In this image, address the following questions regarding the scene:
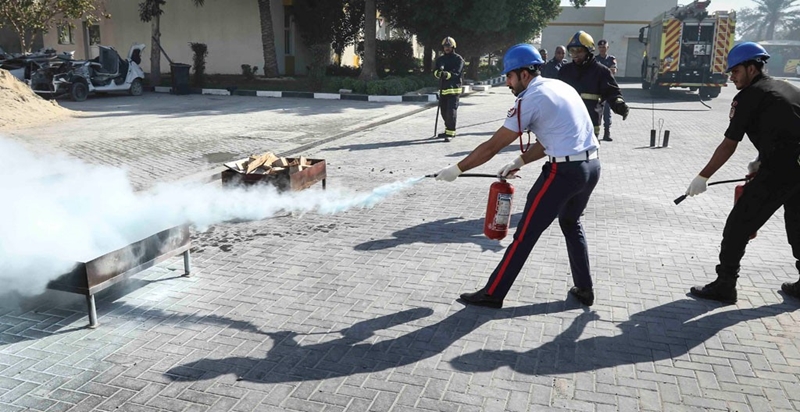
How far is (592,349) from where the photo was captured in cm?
387

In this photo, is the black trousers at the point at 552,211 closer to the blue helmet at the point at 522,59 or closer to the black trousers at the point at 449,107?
the blue helmet at the point at 522,59

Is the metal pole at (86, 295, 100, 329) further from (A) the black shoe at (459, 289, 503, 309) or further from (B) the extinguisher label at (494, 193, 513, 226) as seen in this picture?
(B) the extinguisher label at (494, 193, 513, 226)

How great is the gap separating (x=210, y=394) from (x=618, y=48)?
45.2m

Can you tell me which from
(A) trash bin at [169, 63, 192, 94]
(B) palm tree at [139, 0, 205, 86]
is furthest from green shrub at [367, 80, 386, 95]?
(B) palm tree at [139, 0, 205, 86]

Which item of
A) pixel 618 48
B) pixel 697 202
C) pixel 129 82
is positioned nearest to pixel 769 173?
pixel 697 202

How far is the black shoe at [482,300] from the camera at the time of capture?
175 inches

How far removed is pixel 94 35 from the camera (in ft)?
A: 100

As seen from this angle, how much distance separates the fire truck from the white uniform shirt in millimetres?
21992

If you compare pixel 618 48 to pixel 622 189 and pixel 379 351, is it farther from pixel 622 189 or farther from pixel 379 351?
pixel 379 351

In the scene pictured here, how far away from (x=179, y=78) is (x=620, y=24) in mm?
32232

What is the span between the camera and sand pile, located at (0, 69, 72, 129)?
13.5m

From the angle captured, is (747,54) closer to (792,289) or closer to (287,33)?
(792,289)

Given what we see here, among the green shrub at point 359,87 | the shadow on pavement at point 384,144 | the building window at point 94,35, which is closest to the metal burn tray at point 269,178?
the shadow on pavement at point 384,144

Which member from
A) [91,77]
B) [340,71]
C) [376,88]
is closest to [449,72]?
[376,88]
